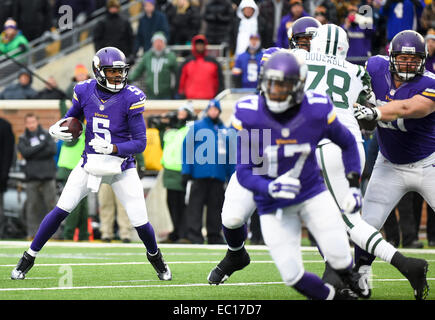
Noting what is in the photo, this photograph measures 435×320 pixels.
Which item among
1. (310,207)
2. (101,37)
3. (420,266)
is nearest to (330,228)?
(310,207)

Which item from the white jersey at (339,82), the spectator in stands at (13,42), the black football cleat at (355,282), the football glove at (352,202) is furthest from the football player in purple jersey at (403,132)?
the spectator in stands at (13,42)

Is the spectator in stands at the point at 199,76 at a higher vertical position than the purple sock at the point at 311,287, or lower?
higher

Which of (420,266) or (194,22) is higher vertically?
(194,22)

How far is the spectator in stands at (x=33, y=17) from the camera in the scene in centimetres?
1605

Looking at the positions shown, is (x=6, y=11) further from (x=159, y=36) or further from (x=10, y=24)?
(x=159, y=36)

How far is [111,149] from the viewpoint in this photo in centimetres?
767

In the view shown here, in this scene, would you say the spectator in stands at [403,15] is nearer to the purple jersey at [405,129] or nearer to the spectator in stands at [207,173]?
the spectator in stands at [207,173]

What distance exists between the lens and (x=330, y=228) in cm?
587

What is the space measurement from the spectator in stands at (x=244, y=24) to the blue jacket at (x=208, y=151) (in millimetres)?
2443
